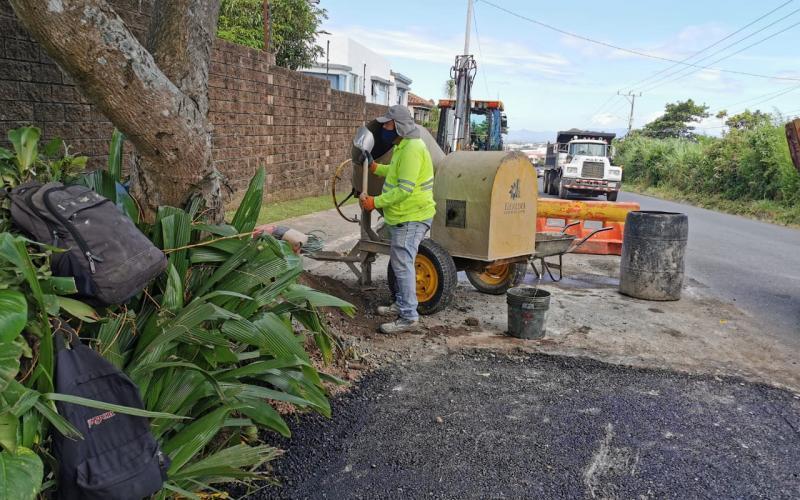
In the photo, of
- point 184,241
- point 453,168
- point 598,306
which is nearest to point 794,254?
point 598,306

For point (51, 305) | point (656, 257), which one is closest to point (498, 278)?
point (656, 257)

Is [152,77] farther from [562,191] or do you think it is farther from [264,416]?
[562,191]

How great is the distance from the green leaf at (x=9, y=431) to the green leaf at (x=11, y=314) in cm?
26

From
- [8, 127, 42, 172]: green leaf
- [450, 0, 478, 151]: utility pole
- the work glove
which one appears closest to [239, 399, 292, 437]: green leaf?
[8, 127, 42, 172]: green leaf

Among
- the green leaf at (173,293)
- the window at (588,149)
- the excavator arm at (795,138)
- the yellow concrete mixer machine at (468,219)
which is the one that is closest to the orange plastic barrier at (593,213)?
the excavator arm at (795,138)

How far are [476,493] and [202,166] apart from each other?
2.41m

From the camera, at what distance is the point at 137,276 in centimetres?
278

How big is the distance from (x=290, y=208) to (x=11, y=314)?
36.5ft

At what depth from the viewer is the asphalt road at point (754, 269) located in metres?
6.98

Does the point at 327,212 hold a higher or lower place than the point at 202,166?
lower

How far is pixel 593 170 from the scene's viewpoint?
2317 centimetres

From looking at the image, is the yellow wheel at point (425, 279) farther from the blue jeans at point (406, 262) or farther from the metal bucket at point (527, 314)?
the metal bucket at point (527, 314)

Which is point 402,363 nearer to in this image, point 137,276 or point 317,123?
point 137,276

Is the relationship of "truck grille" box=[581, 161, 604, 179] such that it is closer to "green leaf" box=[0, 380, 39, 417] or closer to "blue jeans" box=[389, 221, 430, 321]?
"blue jeans" box=[389, 221, 430, 321]
